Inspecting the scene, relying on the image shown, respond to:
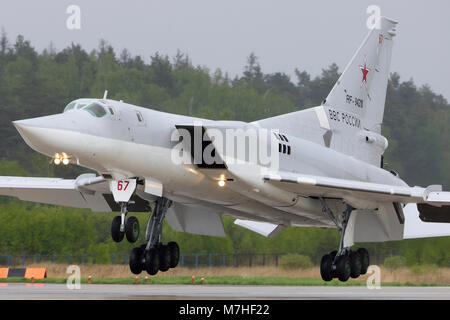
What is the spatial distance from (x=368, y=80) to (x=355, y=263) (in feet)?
18.8

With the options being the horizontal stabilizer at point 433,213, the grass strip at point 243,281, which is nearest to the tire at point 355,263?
the horizontal stabilizer at point 433,213

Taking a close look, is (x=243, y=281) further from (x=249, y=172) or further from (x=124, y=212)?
(x=124, y=212)

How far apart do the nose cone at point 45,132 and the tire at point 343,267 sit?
7.73 meters

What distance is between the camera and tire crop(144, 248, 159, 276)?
18.9m

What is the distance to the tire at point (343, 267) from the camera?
2036 cm

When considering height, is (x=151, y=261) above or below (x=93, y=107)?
below

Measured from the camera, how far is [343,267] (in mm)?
20406
